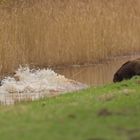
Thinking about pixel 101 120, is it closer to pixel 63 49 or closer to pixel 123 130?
pixel 123 130

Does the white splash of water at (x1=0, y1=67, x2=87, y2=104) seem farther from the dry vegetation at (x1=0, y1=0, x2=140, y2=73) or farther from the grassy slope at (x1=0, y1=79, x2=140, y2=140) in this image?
the grassy slope at (x1=0, y1=79, x2=140, y2=140)

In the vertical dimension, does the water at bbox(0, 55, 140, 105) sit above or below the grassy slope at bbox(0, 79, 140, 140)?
below

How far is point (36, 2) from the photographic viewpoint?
19.0 meters

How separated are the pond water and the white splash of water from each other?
872 millimetres

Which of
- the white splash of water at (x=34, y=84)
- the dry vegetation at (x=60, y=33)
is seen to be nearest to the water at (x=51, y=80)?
the white splash of water at (x=34, y=84)

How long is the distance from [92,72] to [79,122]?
36.5ft

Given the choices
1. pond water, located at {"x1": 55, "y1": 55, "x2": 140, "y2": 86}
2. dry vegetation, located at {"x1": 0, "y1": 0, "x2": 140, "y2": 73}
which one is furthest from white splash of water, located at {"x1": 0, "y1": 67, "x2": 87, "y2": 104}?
pond water, located at {"x1": 55, "y1": 55, "x2": 140, "y2": 86}

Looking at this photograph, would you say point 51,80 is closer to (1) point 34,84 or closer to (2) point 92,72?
(1) point 34,84

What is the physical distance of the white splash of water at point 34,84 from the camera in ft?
47.5

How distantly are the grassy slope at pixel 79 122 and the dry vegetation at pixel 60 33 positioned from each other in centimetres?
762

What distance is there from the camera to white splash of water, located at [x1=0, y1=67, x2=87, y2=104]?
14469mm

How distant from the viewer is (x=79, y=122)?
7391 millimetres

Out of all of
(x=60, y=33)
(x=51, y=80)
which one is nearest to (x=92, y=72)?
(x=60, y=33)

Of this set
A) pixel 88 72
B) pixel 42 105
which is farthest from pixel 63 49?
pixel 42 105
